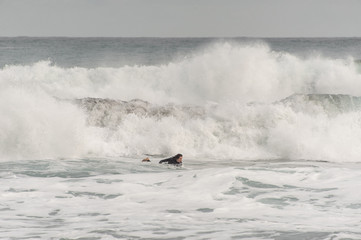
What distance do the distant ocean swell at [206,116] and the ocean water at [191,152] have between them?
0.17ft

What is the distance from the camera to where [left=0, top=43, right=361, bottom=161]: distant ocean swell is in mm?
18703

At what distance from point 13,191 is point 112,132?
28.8 ft

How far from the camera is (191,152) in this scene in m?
19.8

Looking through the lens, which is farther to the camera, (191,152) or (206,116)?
(206,116)

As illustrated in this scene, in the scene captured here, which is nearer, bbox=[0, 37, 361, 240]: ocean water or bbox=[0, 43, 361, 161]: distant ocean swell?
bbox=[0, 37, 361, 240]: ocean water

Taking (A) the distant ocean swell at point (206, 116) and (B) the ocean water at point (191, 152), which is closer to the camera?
(B) the ocean water at point (191, 152)

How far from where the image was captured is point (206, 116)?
74.7 ft

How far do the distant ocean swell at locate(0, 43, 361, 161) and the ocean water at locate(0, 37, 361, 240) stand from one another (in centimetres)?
5

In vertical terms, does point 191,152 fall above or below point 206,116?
below

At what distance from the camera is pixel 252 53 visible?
31344 millimetres

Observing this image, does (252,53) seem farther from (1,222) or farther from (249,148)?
(1,222)

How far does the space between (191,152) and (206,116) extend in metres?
3.26

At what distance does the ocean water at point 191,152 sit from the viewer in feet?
33.7

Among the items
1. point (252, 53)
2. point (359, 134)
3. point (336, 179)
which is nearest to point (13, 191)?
point (336, 179)
